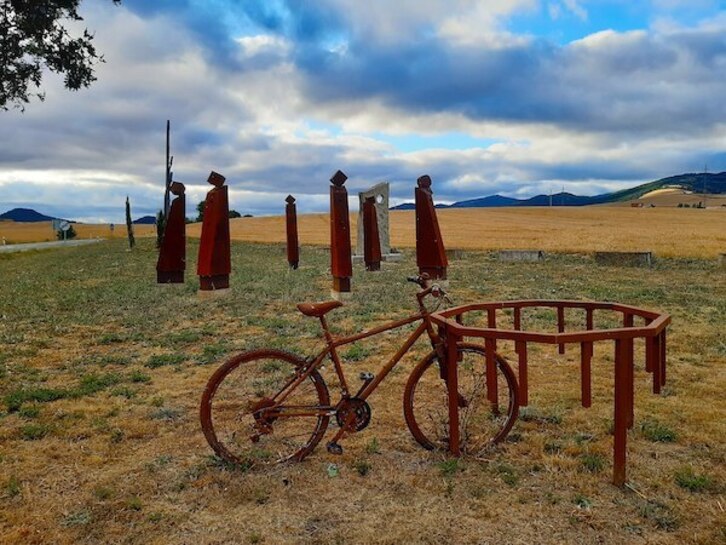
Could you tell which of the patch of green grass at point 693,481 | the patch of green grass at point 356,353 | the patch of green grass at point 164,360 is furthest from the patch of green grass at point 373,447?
the patch of green grass at point 164,360

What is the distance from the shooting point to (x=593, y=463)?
4703 millimetres

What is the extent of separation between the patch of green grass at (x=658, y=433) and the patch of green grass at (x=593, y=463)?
0.77 metres

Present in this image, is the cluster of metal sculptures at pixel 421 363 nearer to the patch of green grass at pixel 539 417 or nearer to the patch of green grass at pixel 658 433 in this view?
the patch of green grass at pixel 539 417

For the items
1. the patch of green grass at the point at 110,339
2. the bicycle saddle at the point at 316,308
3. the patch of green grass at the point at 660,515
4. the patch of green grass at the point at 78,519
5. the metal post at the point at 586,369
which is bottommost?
the patch of green grass at the point at 660,515

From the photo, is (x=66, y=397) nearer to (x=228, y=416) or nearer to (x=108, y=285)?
(x=228, y=416)

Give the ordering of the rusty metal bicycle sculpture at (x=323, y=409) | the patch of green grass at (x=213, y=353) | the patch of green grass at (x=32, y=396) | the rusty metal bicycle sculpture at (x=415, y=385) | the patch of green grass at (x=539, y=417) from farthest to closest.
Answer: the patch of green grass at (x=213, y=353)
the patch of green grass at (x=32, y=396)
the patch of green grass at (x=539, y=417)
the rusty metal bicycle sculpture at (x=323, y=409)
the rusty metal bicycle sculpture at (x=415, y=385)

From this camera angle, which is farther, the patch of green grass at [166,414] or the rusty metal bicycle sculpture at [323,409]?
the patch of green grass at [166,414]

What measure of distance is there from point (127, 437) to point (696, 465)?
5.05 meters

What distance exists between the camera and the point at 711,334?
10102mm

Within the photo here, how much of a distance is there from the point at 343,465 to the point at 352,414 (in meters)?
0.43

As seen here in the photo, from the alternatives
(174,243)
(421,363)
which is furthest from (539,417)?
(174,243)

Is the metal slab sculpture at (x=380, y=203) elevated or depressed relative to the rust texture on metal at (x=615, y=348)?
elevated

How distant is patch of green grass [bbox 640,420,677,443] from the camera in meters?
5.28

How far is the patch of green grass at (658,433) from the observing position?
5281 mm
